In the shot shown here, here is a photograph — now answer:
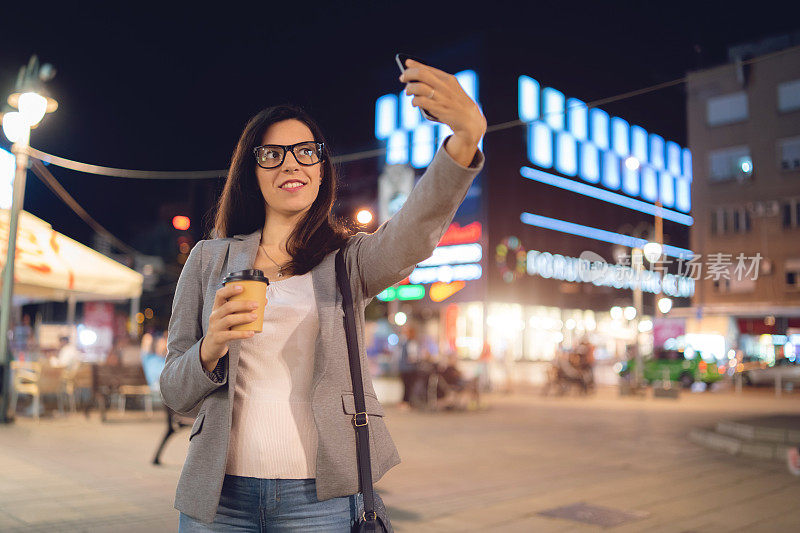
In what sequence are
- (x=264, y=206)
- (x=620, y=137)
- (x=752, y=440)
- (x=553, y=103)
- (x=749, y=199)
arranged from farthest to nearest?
(x=620, y=137) < (x=553, y=103) < (x=749, y=199) < (x=752, y=440) < (x=264, y=206)

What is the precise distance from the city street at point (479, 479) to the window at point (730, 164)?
13.9 meters

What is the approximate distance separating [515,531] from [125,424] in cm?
858

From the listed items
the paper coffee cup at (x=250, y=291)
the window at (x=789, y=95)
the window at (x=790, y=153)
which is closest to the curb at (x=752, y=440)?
the window at (x=790, y=153)

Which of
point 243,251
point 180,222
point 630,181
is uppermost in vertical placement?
point 630,181

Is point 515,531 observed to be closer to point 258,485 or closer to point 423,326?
point 258,485

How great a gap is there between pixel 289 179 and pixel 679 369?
27636 millimetres

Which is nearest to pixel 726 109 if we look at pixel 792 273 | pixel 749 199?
pixel 749 199

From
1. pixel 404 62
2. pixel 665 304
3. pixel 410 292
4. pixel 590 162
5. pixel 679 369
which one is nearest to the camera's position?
pixel 404 62

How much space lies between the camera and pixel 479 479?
A: 7.55 m

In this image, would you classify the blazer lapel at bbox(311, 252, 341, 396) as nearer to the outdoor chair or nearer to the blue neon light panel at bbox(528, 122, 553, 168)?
the outdoor chair

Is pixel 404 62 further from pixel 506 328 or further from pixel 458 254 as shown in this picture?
pixel 506 328

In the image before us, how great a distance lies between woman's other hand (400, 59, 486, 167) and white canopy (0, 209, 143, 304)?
33.7ft

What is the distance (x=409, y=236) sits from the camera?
1.65 m

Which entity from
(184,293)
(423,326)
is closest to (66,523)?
(184,293)
